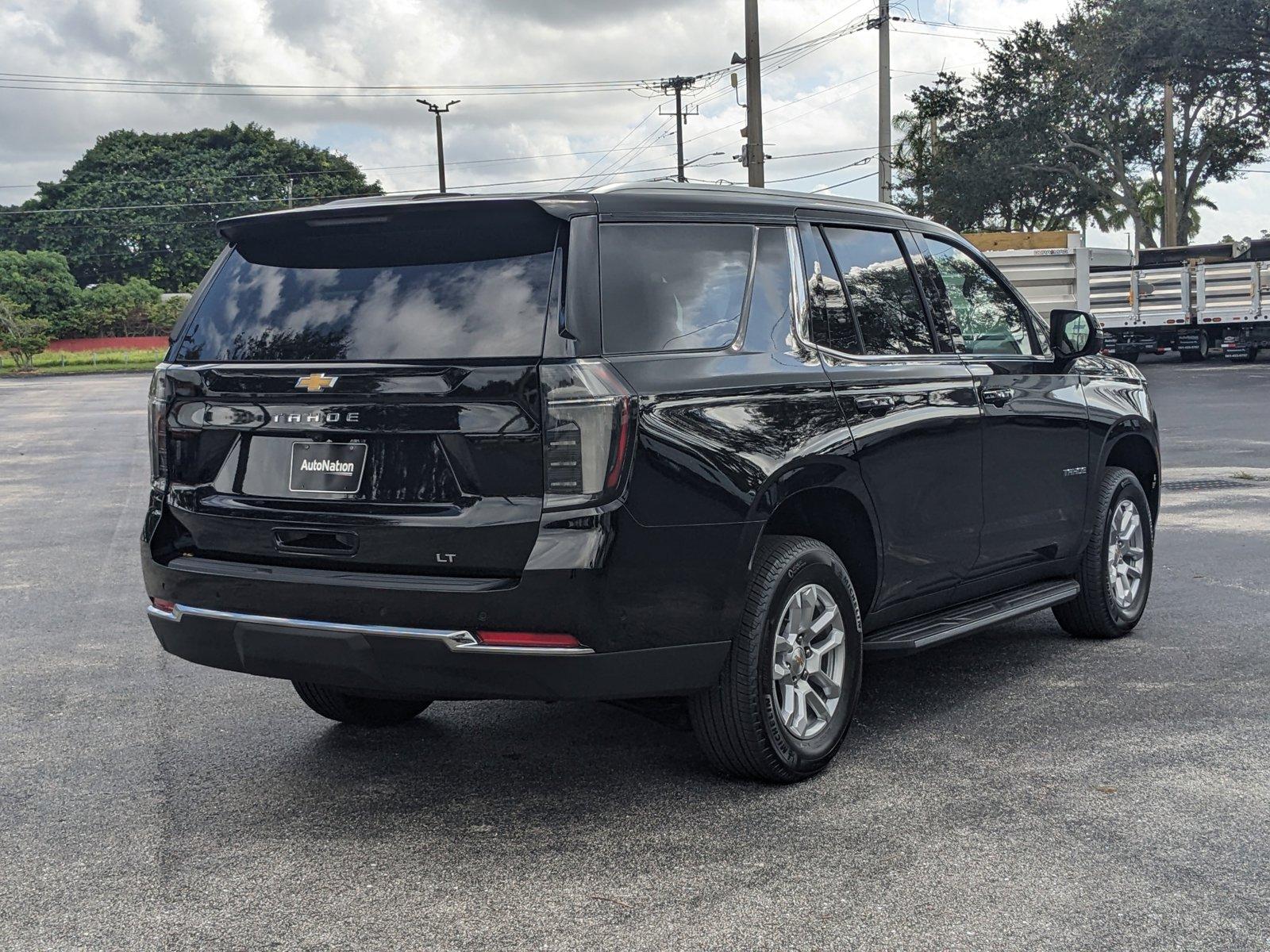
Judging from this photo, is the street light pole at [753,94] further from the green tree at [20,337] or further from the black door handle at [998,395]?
the green tree at [20,337]

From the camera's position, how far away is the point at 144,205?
96.4 metres

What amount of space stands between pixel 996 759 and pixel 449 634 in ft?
6.67

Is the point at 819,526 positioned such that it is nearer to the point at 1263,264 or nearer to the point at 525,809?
the point at 525,809

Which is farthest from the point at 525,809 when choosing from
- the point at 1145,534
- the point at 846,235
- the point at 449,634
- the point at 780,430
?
the point at 1145,534

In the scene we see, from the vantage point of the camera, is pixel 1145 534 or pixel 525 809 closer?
pixel 525 809

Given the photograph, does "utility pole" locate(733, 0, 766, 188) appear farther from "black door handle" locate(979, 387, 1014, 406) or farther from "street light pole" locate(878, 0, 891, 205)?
"black door handle" locate(979, 387, 1014, 406)

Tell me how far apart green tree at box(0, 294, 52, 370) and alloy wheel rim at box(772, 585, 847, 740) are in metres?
64.1

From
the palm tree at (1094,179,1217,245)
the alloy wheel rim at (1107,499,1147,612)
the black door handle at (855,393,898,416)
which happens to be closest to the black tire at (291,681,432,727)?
the black door handle at (855,393,898,416)

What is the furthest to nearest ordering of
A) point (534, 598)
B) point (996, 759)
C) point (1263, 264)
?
1. point (1263, 264)
2. point (996, 759)
3. point (534, 598)

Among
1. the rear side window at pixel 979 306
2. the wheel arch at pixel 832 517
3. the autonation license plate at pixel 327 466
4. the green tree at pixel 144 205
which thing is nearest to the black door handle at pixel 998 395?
the rear side window at pixel 979 306

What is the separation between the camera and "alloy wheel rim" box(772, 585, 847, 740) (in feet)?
14.7

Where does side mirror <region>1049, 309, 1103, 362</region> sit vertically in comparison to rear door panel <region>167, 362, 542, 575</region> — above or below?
above

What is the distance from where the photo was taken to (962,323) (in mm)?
5715

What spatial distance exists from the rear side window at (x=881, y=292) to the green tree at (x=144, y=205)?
94150 mm
